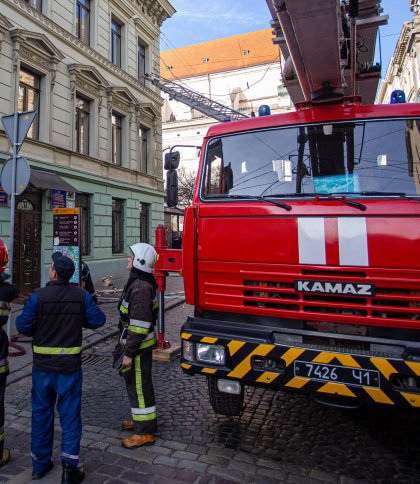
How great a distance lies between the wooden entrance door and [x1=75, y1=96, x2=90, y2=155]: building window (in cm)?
307

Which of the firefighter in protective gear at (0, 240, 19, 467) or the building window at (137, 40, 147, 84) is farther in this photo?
the building window at (137, 40, 147, 84)

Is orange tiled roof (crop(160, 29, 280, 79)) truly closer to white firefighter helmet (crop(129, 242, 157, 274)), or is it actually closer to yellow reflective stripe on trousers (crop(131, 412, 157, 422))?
white firefighter helmet (crop(129, 242, 157, 274))

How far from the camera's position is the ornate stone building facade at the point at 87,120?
10.7 m

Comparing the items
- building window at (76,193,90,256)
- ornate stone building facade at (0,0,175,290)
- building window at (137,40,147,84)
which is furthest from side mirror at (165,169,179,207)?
building window at (137,40,147,84)

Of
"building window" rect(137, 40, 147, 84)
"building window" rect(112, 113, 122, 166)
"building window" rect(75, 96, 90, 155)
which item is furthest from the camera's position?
"building window" rect(137, 40, 147, 84)

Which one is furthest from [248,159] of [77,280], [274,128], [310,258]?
[77,280]

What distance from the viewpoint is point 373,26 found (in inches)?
161

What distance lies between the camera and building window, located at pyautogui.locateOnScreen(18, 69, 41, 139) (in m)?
11.0

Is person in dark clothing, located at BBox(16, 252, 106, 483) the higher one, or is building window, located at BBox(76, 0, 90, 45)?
building window, located at BBox(76, 0, 90, 45)

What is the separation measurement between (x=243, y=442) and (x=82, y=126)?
12996mm

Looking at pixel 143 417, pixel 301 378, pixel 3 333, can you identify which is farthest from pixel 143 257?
pixel 301 378

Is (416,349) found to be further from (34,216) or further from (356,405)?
(34,216)

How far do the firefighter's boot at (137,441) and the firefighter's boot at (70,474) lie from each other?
0.51 meters

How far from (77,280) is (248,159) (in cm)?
518
